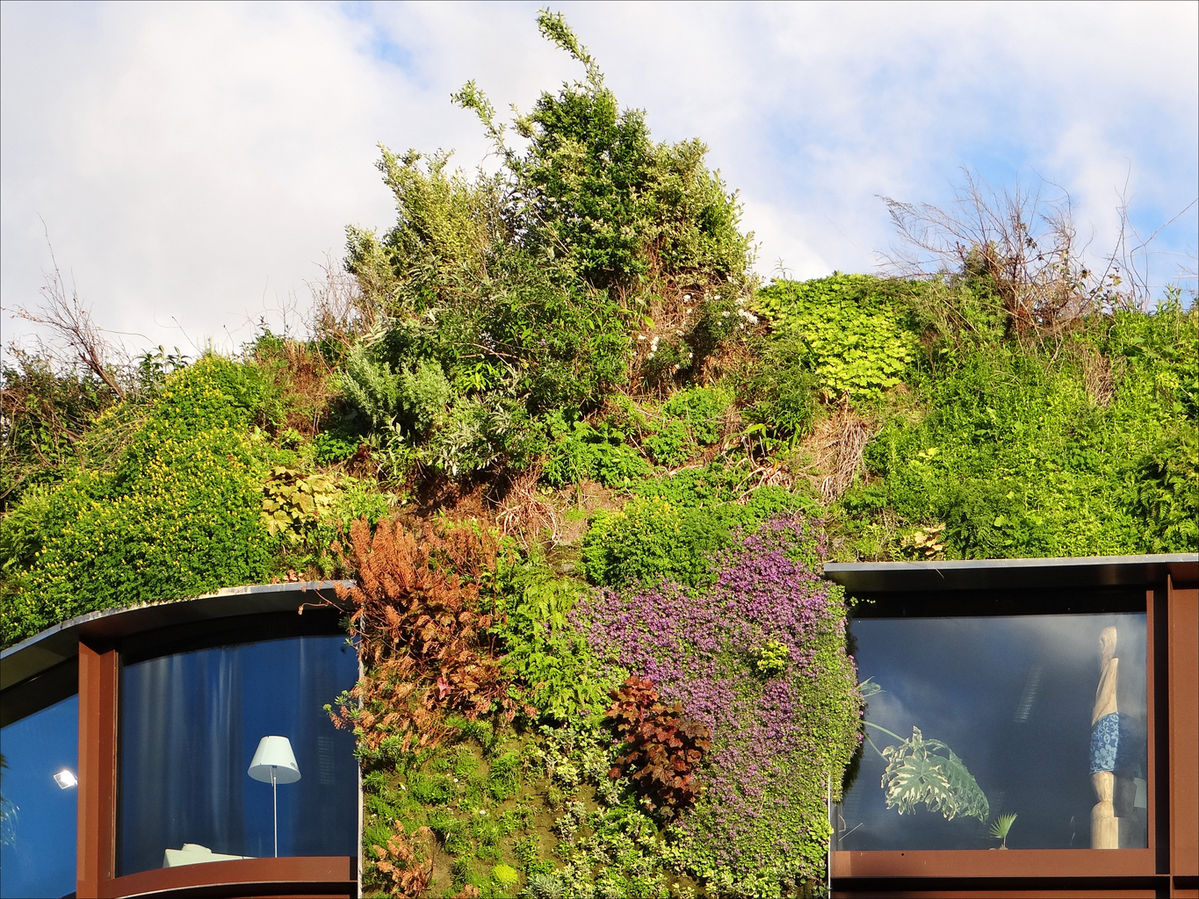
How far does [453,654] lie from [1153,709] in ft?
19.4

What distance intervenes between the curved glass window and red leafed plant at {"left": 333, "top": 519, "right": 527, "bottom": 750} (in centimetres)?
60

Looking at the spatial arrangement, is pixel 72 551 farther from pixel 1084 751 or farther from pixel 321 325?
pixel 1084 751

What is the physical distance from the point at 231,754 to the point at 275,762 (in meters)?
0.50

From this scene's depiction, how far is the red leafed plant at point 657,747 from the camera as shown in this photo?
346 inches

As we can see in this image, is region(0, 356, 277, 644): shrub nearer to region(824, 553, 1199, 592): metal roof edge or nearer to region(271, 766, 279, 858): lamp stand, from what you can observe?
region(271, 766, 279, 858): lamp stand

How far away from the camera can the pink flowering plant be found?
8.78 m

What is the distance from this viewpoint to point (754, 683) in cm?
912

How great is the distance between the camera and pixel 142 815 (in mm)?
10414

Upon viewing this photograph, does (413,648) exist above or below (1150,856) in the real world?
above

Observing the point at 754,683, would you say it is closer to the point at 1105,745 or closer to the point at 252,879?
the point at 1105,745

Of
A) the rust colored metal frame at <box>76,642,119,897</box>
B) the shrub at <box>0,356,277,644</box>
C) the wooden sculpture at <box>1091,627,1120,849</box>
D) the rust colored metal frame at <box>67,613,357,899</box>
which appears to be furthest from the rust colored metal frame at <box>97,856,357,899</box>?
the wooden sculpture at <box>1091,627,1120,849</box>

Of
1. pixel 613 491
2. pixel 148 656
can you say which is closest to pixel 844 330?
pixel 613 491

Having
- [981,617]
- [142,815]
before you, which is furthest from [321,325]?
[981,617]

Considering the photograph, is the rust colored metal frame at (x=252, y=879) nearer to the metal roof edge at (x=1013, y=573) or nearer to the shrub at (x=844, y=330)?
the metal roof edge at (x=1013, y=573)
